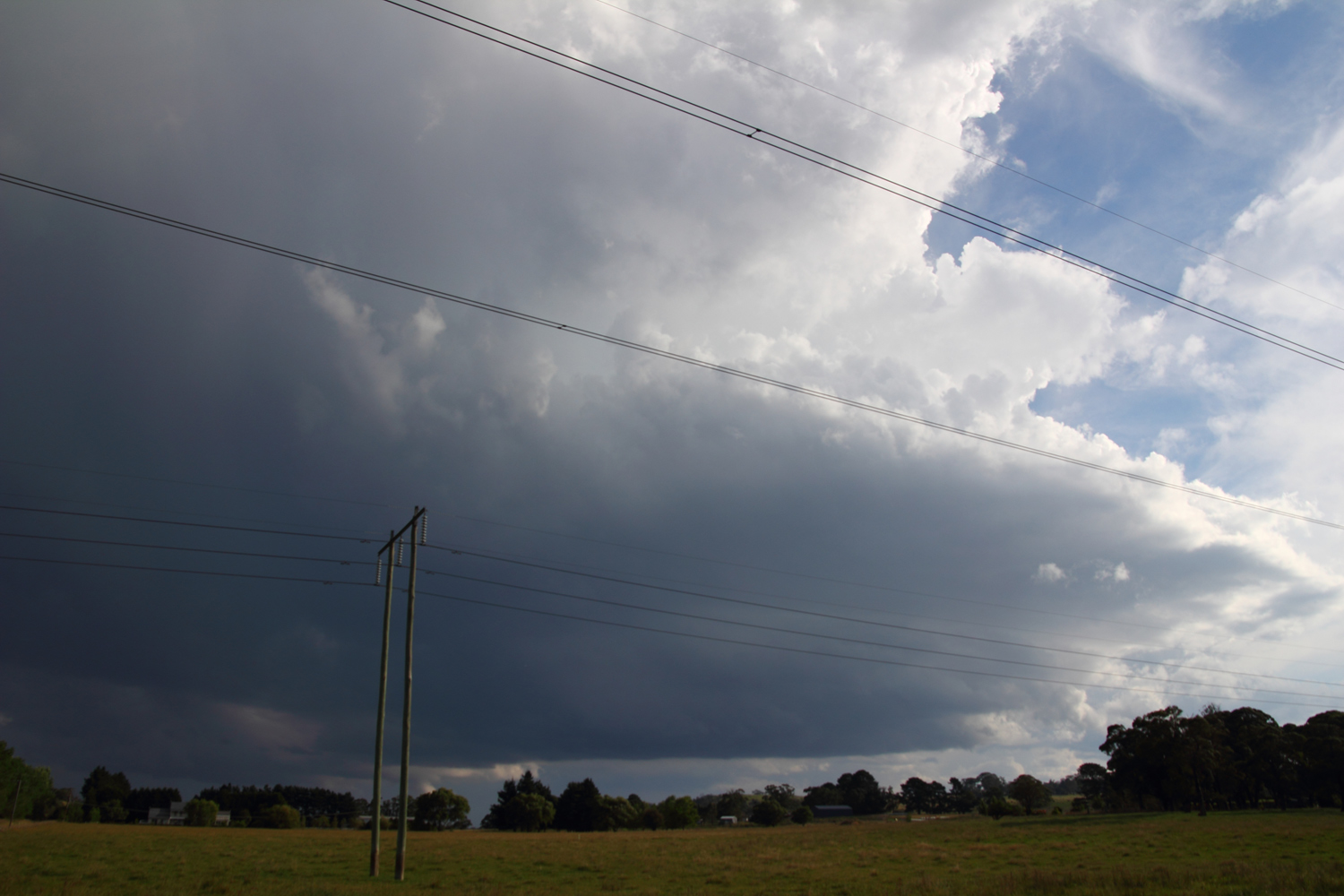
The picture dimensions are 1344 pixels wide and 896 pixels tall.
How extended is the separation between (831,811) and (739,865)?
145773 mm

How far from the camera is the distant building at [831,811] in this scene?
164 m

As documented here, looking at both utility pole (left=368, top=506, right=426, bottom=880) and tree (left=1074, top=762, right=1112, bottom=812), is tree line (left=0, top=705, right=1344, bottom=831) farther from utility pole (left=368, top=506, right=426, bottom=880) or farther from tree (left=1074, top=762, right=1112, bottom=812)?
utility pole (left=368, top=506, right=426, bottom=880)

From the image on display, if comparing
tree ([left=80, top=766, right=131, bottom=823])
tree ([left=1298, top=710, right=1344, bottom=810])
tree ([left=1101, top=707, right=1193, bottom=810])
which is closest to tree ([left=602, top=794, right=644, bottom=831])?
tree ([left=1101, top=707, right=1193, bottom=810])

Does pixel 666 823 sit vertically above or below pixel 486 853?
below

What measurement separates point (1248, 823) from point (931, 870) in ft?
151

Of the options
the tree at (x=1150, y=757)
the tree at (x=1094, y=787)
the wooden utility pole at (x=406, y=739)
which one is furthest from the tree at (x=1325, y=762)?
the wooden utility pole at (x=406, y=739)

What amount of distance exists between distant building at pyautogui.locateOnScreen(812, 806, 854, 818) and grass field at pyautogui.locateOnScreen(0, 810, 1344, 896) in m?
112

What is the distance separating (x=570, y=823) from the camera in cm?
12275

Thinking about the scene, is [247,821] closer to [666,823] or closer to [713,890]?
[666,823]

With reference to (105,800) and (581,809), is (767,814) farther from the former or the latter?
(105,800)

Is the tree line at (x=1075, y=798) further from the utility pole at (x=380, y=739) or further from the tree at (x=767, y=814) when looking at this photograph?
the utility pole at (x=380, y=739)

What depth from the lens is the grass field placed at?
2862 cm

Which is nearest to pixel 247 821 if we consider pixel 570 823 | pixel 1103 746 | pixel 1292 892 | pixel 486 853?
pixel 570 823

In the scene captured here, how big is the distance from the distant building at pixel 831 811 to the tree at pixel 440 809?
79.3 meters
